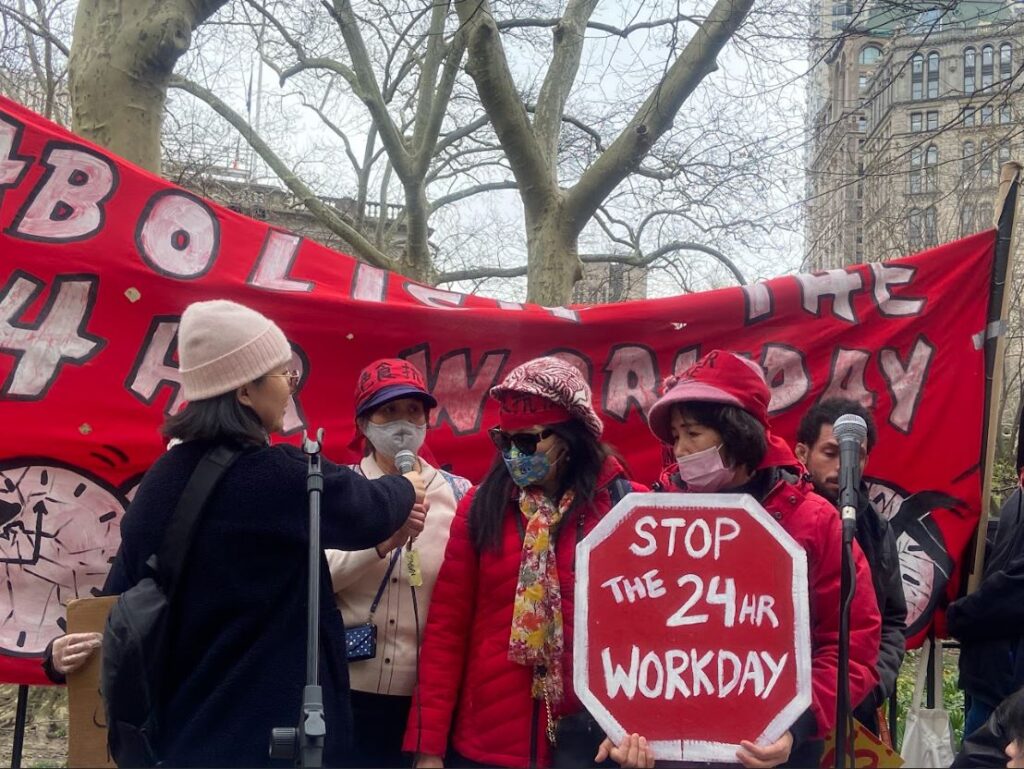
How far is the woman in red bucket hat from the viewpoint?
8.11 feet

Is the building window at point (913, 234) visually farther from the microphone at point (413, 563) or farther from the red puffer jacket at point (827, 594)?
the microphone at point (413, 563)

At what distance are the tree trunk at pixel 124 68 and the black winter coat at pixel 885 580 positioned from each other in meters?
3.79

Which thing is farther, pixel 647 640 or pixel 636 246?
pixel 636 246

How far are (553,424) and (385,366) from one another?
2.25 feet

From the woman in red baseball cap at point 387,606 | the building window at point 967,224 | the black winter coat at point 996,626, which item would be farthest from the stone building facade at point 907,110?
the woman in red baseball cap at point 387,606

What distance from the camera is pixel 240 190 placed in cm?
1639

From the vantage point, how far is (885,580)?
10.3 ft

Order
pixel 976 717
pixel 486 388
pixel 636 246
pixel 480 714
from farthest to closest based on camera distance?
pixel 636 246
pixel 486 388
pixel 976 717
pixel 480 714

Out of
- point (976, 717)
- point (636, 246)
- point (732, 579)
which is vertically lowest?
point (976, 717)

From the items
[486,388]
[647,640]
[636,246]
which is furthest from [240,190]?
[647,640]

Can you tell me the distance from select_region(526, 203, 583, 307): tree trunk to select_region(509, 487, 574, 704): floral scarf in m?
5.04

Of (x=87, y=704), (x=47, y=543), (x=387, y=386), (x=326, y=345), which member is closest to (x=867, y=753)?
(x=387, y=386)

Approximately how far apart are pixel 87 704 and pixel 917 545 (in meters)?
2.94

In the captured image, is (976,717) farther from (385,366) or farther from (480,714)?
(385,366)
